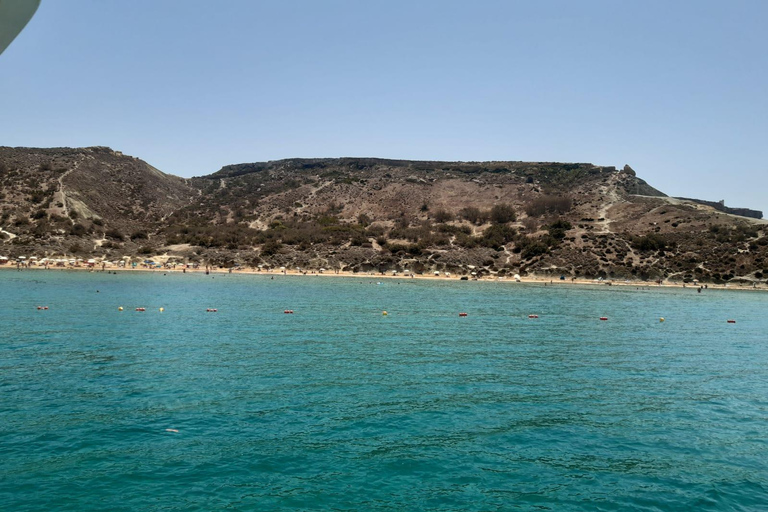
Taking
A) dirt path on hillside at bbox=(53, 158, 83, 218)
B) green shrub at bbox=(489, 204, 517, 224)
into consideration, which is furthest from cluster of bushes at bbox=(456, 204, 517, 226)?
dirt path on hillside at bbox=(53, 158, 83, 218)

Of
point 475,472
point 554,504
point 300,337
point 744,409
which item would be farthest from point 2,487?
point 744,409

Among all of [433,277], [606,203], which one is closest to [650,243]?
[606,203]

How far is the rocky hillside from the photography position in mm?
89688

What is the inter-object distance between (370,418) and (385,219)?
10572 centimetres

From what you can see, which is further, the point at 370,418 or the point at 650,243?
the point at 650,243

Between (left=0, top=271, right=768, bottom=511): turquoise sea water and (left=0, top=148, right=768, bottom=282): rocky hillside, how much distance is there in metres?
64.1

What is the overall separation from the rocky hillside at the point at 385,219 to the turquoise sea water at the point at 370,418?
2522 inches

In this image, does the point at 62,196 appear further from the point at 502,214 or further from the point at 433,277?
the point at 502,214

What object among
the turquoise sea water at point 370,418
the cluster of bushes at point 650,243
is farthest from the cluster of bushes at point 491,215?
the turquoise sea water at point 370,418

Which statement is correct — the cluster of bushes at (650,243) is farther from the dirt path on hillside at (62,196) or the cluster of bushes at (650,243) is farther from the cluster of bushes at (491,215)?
the dirt path on hillside at (62,196)

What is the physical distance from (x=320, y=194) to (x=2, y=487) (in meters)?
128

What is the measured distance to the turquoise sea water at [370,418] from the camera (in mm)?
10320

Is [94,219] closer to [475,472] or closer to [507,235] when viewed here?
[507,235]

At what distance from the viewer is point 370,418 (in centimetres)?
1448
